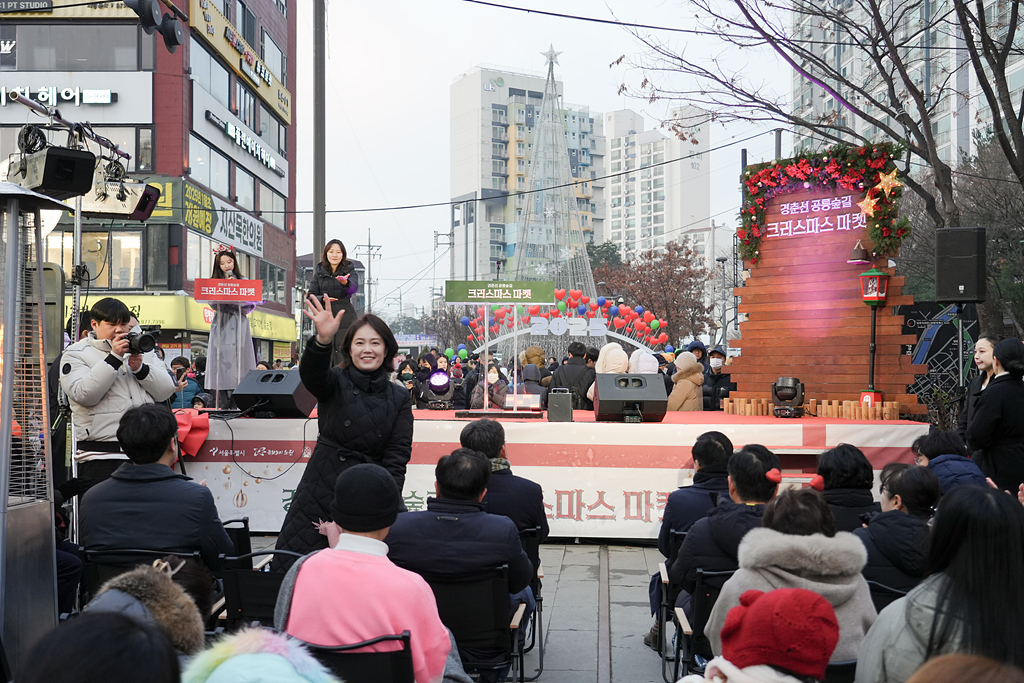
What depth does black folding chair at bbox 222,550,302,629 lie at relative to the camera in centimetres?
304

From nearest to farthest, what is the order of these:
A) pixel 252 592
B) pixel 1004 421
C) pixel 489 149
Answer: pixel 252 592 < pixel 1004 421 < pixel 489 149

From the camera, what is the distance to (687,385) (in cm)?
976

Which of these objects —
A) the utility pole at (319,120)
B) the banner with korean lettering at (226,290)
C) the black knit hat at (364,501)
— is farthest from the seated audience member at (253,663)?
the utility pole at (319,120)

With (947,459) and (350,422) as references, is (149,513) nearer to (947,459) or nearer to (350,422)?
(350,422)

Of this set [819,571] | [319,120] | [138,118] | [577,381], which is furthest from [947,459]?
[138,118]

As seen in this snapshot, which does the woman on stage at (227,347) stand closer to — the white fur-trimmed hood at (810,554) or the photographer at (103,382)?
the photographer at (103,382)

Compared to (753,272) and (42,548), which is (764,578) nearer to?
(42,548)

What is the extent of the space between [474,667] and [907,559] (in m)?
1.79

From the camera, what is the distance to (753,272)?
10.1m

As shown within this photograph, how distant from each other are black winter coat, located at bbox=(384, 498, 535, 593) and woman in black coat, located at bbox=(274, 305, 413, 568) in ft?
1.62

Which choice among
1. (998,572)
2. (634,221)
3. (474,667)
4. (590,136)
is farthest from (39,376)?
(634,221)

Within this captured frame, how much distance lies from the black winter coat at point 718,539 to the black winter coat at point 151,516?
199cm

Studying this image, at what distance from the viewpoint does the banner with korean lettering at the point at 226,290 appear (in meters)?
8.06

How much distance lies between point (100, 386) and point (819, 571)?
13.8 feet
